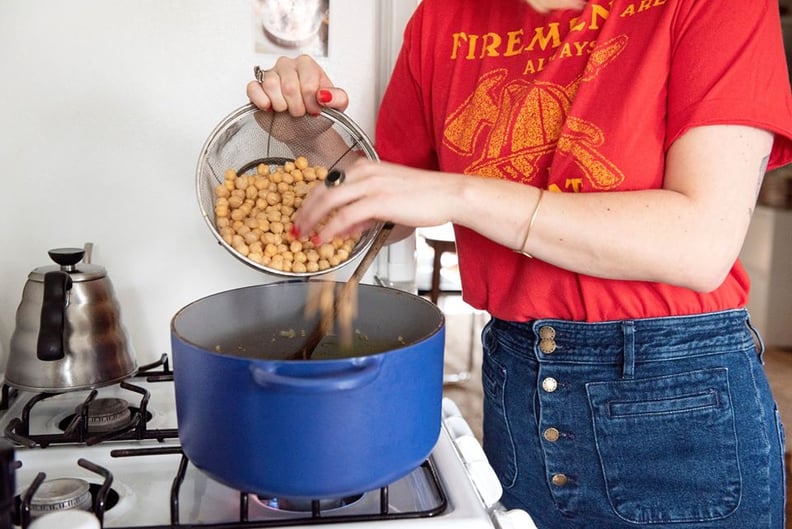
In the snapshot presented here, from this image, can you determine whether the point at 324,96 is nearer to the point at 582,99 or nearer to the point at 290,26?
the point at 290,26

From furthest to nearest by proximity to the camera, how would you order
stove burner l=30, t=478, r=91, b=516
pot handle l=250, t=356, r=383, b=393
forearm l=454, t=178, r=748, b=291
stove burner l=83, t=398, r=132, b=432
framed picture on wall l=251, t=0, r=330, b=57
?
framed picture on wall l=251, t=0, r=330, b=57 < stove burner l=83, t=398, r=132, b=432 < forearm l=454, t=178, r=748, b=291 < stove burner l=30, t=478, r=91, b=516 < pot handle l=250, t=356, r=383, b=393

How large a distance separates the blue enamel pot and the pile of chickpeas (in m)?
0.27

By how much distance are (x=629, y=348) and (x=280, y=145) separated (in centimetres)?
57

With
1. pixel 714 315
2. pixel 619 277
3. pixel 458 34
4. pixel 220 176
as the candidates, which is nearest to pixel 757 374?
pixel 714 315

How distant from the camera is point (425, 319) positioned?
0.71 metres

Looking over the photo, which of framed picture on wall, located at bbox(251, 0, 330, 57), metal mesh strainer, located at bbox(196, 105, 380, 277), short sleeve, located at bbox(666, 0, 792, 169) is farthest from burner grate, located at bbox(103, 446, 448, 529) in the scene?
framed picture on wall, located at bbox(251, 0, 330, 57)

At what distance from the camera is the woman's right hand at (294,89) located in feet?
3.10

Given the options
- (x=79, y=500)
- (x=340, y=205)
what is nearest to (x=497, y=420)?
(x=340, y=205)

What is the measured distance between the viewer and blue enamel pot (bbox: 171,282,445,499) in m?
0.55

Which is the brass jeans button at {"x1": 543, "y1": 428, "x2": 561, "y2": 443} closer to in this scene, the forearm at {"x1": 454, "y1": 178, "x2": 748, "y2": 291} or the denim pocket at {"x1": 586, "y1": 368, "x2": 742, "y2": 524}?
the denim pocket at {"x1": 586, "y1": 368, "x2": 742, "y2": 524}

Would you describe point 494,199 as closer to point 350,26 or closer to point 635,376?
point 635,376

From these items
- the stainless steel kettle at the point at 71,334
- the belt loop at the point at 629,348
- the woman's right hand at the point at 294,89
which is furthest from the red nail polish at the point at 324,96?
the belt loop at the point at 629,348

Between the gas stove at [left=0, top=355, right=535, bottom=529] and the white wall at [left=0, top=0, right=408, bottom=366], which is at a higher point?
the white wall at [left=0, top=0, right=408, bottom=366]

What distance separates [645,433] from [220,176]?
0.67 meters
